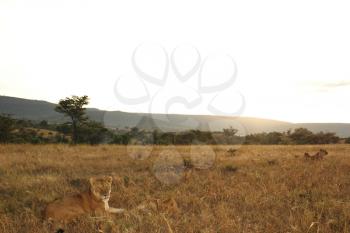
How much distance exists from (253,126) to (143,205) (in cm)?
19547

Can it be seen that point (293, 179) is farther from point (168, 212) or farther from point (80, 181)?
point (80, 181)

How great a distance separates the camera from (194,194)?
8617 millimetres

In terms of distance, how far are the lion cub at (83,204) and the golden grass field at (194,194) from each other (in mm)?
211

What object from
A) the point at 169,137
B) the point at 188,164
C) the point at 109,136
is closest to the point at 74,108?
the point at 109,136

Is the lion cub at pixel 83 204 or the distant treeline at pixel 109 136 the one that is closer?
the lion cub at pixel 83 204

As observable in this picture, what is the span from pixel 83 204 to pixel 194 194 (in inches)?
104

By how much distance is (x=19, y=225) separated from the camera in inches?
259

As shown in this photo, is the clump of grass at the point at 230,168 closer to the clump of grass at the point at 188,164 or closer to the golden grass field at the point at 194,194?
the golden grass field at the point at 194,194

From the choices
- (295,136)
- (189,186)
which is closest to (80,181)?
(189,186)

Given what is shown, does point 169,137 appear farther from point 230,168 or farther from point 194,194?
point 194,194

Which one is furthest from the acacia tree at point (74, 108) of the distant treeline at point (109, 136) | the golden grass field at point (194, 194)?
the golden grass field at point (194, 194)

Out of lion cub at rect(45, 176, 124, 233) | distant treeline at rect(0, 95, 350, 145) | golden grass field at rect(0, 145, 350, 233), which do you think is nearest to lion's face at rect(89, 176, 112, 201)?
lion cub at rect(45, 176, 124, 233)

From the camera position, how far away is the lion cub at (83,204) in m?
6.55

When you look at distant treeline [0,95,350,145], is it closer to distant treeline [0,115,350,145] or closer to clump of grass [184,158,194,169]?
distant treeline [0,115,350,145]
